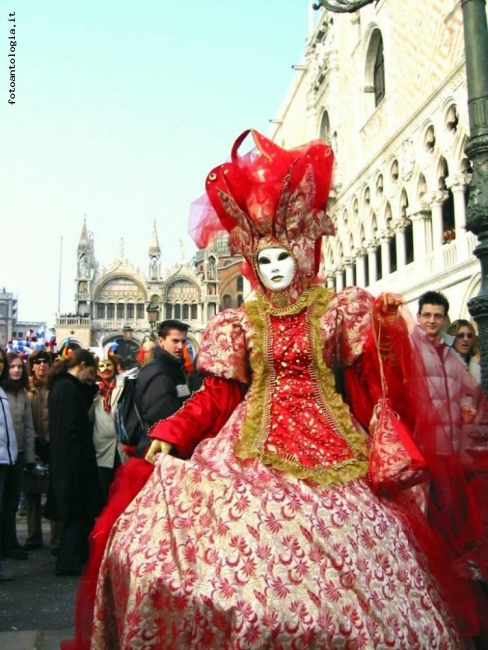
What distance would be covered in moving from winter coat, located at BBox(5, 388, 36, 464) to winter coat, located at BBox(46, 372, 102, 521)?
46 cm

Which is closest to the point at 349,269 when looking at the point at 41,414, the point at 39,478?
the point at 41,414

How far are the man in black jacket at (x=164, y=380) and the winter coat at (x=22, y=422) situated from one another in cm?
137

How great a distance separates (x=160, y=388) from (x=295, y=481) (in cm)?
172

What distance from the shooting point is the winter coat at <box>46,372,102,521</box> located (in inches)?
166

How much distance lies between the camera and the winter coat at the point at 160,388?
11.9ft

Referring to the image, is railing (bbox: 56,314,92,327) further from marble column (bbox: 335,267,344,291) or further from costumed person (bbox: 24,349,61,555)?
costumed person (bbox: 24,349,61,555)

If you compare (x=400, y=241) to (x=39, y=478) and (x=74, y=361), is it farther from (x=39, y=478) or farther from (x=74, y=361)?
(x=74, y=361)

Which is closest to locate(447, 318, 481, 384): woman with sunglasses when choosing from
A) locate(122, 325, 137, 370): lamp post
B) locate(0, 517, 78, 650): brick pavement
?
locate(0, 517, 78, 650): brick pavement

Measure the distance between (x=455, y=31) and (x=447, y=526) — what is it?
41.8ft

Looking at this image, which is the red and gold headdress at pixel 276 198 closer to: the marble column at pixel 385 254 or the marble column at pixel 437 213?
the marble column at pixel 437 213

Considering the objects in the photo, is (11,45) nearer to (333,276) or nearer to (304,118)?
(333,276)

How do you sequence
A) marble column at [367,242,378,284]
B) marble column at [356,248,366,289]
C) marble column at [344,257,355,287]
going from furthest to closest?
1. marble column at [344,257,355,287]
2. marble column at [356,248,366,289]
3. marble column at [367,242,378,284]

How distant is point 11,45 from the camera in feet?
23.4

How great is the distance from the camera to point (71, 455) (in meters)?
4.25
